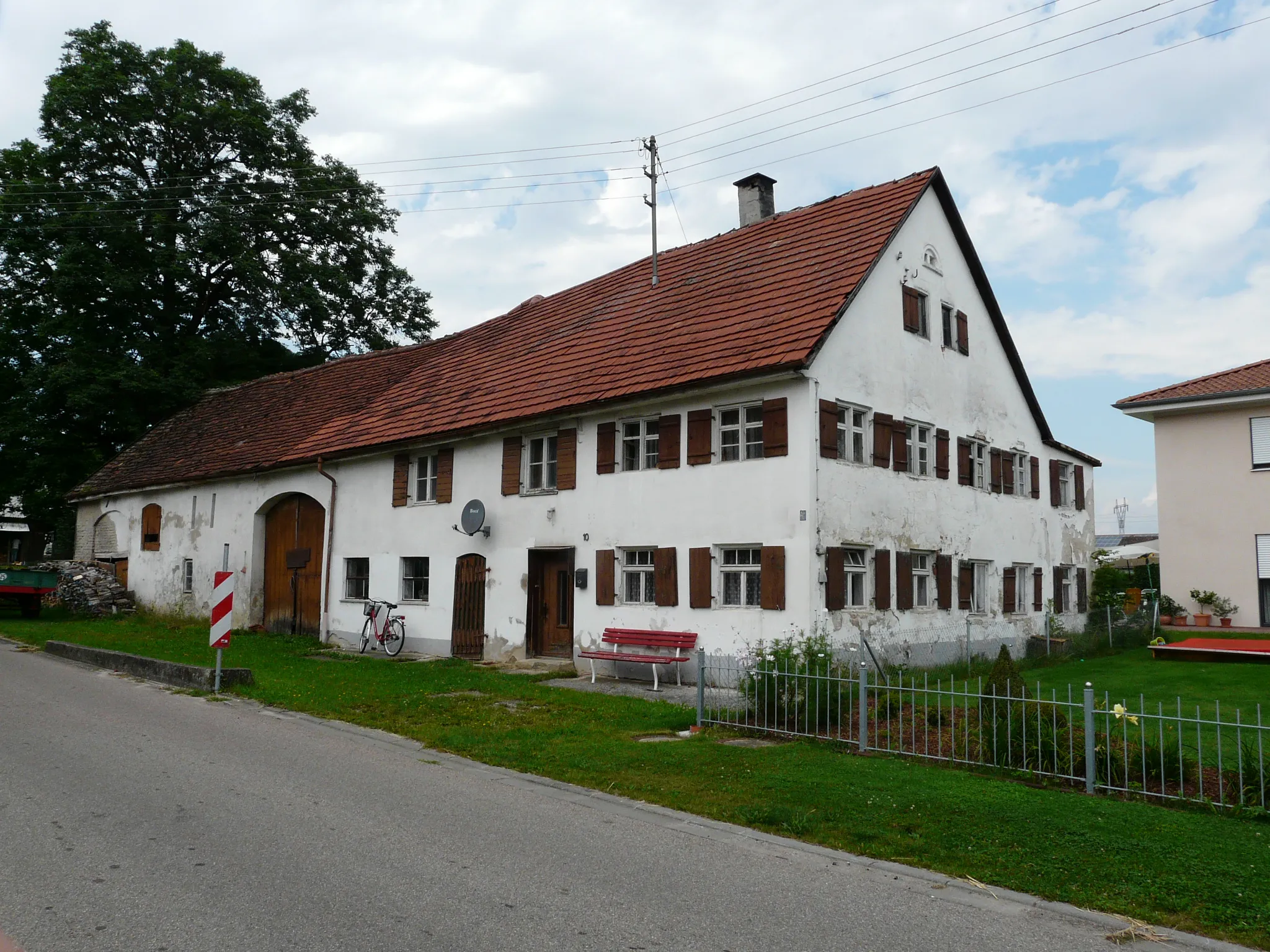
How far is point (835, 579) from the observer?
604 inches

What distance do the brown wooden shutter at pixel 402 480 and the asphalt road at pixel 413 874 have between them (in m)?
13.1

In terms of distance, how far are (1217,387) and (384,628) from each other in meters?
22.0

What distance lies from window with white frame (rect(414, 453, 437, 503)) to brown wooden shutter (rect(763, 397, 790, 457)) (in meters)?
8.86

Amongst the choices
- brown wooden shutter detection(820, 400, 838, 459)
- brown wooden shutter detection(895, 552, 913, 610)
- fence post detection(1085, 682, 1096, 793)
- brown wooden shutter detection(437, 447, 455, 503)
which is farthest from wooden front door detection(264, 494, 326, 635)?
fence post detection(1085, 682, 1096, 793)

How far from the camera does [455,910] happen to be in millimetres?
A: 5156

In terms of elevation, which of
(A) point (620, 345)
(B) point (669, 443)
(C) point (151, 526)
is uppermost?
(A) point (620, 345)

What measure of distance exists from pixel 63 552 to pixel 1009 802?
40.1 meters

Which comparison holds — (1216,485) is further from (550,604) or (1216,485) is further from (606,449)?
(550,604)

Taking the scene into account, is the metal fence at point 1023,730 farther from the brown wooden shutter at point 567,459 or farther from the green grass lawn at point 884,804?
Result: the brown wooden shutter at point 567,459

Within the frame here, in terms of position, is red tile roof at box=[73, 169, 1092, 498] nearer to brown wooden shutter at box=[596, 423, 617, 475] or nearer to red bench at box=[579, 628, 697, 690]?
brown wooden shutter at box=[596, 423, 617, 475]

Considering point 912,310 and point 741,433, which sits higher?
point 912,310

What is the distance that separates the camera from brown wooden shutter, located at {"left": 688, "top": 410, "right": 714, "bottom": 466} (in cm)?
1644

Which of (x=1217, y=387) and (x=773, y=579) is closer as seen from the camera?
(x=773, y=579)

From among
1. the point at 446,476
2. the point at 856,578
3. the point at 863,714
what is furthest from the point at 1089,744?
the point at 446,476
